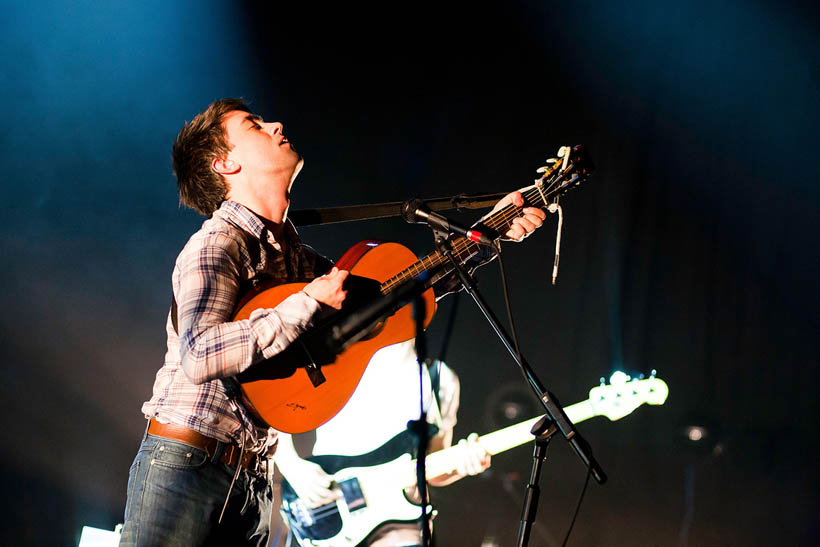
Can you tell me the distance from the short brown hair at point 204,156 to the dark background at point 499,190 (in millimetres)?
1381

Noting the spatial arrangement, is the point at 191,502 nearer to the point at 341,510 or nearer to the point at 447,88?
the point at 341,510

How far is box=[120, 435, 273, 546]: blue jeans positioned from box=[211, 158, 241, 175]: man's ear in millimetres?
948

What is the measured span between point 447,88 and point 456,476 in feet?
8.00

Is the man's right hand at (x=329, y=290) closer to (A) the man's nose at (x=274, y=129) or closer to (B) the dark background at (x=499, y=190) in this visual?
(A) the man's nose at (x=274, y=129)

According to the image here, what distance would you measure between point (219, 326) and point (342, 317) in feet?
1.35

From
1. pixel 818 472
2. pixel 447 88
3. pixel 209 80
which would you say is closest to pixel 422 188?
pixel 447 88

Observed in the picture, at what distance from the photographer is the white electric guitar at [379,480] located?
324 cm

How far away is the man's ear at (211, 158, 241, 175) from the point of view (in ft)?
6.84

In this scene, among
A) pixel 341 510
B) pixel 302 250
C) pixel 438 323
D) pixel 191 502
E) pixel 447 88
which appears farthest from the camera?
pixel 447 88

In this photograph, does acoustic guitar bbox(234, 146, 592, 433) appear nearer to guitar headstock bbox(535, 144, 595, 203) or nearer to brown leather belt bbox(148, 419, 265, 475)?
guitar headstock bbox(535, 144, 595, 203)

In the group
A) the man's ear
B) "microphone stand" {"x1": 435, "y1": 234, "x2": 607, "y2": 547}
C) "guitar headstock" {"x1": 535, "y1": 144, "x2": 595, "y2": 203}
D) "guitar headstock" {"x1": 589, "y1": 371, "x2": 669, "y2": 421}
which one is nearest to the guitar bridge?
"microphone stand" {"x1": 435, "y1": 234, "x2": 607, "y2": 547}

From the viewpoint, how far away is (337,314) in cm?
185

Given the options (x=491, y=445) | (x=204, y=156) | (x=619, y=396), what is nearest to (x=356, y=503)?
(x=491, y=445)

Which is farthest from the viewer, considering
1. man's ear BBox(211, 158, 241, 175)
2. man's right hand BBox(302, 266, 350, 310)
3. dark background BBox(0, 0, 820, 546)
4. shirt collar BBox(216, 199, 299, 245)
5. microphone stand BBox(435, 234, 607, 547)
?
dark background BBox(0, 0, 820, 546)
